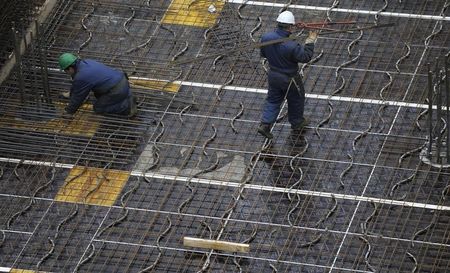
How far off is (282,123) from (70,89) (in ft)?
8.76

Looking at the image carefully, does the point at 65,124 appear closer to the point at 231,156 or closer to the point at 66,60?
the point at 66,60

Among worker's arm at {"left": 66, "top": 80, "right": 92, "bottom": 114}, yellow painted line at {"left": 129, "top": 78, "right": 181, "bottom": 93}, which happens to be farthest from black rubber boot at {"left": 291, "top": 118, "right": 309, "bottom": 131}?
worker's arm at {"left": 66, "top": 80, "right": 92, "bottom": 114}

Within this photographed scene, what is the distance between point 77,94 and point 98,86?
Answer: 27 cm

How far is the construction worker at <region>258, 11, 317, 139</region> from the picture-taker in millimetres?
19719

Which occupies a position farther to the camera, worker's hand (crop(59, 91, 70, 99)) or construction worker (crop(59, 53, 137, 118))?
worker's hand (crop(59, 91, 70, 99))

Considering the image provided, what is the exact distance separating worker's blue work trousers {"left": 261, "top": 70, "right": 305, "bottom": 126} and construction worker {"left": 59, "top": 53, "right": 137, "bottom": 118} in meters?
1.76

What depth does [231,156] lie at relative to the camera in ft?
66.2

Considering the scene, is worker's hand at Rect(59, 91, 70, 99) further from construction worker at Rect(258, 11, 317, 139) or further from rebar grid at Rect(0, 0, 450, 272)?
construction worker at Rect(258, 11, 317, 139)

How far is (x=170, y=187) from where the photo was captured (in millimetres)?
19781

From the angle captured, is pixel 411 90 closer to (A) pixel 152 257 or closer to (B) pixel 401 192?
(B) pixel 401 192

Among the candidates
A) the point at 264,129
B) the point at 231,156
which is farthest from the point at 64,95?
the point at 264,129

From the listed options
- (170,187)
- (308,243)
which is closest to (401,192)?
(308,243)

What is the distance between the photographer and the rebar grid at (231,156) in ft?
61.6

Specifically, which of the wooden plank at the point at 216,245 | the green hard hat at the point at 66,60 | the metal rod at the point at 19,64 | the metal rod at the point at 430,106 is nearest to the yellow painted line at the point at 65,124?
the metal rod at the point at 19,64
